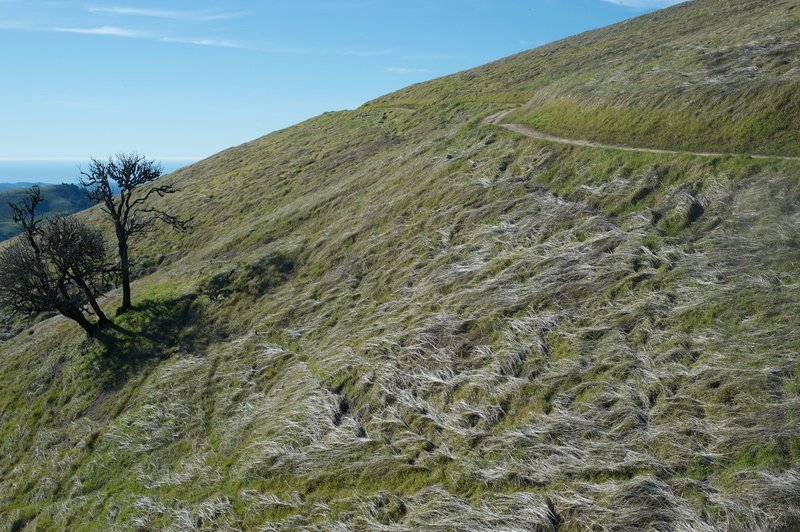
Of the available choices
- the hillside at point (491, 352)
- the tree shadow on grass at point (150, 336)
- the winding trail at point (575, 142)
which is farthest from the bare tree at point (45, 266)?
the winding trail at point (575, 142)

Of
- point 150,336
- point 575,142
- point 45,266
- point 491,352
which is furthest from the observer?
point 45,266

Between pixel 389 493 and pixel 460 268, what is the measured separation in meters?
11.0

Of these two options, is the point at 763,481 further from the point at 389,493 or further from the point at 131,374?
the point at 131,374

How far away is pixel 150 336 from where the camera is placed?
29.4 meters

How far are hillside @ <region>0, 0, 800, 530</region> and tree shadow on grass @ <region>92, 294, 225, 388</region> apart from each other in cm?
19

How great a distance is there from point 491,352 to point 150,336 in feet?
71.7

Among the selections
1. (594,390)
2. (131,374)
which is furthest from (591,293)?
(131,374)

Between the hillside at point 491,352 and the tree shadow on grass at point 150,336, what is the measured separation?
19 centimetres

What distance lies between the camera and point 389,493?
44.7 feet

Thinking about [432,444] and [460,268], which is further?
[460,268]

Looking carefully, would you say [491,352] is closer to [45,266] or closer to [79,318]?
[79,318]

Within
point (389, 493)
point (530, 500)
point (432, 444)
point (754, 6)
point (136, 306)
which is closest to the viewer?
point (530, 500)

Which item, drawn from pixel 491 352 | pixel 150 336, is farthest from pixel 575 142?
pixel 150 336

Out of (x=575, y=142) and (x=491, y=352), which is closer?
(x=491, y=352)
